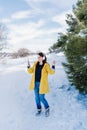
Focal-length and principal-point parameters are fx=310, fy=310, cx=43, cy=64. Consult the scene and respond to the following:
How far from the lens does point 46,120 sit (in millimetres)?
9742

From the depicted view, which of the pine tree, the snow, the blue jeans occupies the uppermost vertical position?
the pine tree

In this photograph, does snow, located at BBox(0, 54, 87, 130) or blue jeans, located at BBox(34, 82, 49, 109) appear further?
blue jeans, located at BBox(34, 82, 49, 109)

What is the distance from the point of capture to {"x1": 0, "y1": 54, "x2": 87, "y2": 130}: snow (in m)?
9.44

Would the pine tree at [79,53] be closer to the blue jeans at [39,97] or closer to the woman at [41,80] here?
the woman at [41,80]

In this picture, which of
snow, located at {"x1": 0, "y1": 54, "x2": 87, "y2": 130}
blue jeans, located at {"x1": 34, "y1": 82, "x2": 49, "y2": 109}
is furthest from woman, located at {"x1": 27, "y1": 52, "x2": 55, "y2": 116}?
snow, located at {"x1": 0, "y1": 54, "x2": 87, "y2": 130}

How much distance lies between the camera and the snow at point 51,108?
9437 millimetres

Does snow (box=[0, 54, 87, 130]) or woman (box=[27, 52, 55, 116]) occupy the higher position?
woman (box=[27, 52, 55, 116])

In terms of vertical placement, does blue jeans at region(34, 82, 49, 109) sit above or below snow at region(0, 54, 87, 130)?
above

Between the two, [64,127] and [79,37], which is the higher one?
[79,37]

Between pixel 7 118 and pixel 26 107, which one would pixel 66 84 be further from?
pixel 7 118

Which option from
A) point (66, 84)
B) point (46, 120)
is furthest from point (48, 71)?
point (66, 84)

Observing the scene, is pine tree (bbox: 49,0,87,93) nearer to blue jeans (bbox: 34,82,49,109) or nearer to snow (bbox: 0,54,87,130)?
snow (bbox: 0,54,87,130)

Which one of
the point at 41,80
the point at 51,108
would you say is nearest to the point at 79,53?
the point at 41,80

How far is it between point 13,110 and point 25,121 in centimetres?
97
